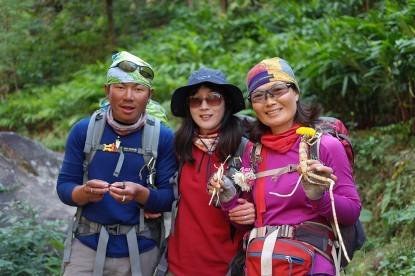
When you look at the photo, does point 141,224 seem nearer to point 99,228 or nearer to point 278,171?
point 99,228

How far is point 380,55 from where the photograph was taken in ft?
21.9

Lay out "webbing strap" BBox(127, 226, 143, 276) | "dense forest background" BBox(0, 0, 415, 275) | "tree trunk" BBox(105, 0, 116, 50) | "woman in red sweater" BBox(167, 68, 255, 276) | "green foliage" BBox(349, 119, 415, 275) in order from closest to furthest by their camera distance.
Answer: "woman in red sweater" BBox(167, 68, 255, 276) < "webbing strap" BBox(127, 226, 143, 276) < "green foliage" BBox(349, 119, 415, 275) < "dense forest background" BBox(0, 0, 415, 275) < "tree trunk" BBox(105, 0, 116, 50)

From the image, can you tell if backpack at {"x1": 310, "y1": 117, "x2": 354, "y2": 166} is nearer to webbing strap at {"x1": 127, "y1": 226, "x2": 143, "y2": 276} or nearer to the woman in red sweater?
the woman in red sweater

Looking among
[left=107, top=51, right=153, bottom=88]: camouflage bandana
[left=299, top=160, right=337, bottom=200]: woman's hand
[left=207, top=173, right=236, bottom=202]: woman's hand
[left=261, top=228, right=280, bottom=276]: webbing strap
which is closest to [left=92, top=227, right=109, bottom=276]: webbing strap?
[left=207, top=173, right=236, bottom=202]: woman's hand

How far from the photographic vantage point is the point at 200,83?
3.35 metres

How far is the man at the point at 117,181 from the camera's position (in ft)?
11.2

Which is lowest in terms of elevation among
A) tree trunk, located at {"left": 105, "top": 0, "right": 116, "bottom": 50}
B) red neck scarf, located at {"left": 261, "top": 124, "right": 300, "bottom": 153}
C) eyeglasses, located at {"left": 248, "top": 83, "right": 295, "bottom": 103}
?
red neck scarf, located at {"left": 261, "top": 124, "right": 300, "bottom": 153}

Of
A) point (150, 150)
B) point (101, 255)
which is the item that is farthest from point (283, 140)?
point (101, 255)

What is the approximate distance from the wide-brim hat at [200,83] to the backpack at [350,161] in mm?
511

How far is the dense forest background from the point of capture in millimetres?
5660

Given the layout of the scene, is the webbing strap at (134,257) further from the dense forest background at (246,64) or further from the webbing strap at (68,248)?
the dense forest background at (246,64)

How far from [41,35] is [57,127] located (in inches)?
228

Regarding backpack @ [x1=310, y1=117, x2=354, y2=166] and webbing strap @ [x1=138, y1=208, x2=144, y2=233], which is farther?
webbing strap @ [x1=138, y1=208, x2=144, y2=233]

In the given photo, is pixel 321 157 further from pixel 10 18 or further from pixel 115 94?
pixel 10 18
